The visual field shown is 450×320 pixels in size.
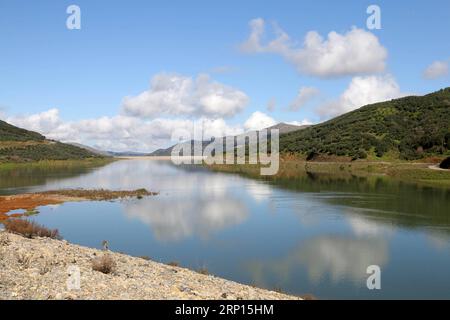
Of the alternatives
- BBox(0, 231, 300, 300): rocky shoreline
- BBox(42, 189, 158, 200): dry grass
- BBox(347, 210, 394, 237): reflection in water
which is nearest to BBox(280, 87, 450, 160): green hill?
BBox(42, 189, 158, 200): dry grass

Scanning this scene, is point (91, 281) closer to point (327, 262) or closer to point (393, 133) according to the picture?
point (327, 262)

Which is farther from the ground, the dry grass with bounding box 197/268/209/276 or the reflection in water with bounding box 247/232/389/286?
the dry grass with bounding box 197/268/209/276

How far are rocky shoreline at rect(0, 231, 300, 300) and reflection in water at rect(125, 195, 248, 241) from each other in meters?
11.2

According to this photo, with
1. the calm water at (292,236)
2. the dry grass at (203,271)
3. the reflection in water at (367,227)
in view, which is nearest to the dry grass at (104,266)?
the dry grass at (203,271)

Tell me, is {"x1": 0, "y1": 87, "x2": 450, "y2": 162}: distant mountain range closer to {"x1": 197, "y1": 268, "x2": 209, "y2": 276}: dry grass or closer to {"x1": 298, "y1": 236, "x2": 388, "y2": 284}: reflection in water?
{"x1": 298, "y1": 236, "x2": 388, "y2": 284}: reflection in water

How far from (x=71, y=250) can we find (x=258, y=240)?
45.1 ft

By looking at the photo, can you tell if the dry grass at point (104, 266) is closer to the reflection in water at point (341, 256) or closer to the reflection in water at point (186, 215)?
the reflection in water at point (341, 256)

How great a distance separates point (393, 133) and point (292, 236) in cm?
13234

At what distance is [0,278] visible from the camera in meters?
15.2

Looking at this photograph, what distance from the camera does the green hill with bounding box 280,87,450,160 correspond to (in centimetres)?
12725

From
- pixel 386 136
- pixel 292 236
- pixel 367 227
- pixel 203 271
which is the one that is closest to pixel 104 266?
pixel 203 271

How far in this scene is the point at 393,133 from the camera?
151 m
